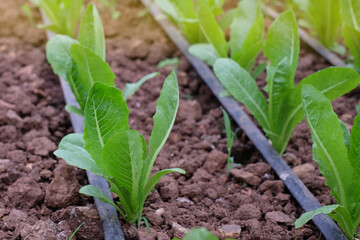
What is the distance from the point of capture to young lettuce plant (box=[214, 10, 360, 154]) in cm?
194

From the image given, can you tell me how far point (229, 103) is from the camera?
7.93 ft

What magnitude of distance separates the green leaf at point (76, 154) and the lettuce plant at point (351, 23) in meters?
1.58

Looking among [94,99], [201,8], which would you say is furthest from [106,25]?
[94,99]

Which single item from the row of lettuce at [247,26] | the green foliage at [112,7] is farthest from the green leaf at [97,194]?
the green foliage at [112,7]

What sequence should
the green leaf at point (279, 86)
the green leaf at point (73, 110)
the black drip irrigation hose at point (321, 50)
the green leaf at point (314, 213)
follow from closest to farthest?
the green leaf at point (314, 213)
the green leaf at point (279, 86)
the green leaf at point (73, 110)
the black drip irrigation hose at point (321, 50)

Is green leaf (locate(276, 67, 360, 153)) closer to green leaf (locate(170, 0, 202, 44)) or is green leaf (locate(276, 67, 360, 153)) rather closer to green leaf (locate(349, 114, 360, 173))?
green leaf (locate(349, 114, 360, 173))

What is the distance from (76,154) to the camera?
5.32 ft

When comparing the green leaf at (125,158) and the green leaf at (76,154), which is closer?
the green leaf at (125,158)

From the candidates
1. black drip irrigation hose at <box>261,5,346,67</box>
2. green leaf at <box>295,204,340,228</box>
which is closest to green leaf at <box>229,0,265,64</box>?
black drip irrigation hose at <box>261,5,346,67</box>

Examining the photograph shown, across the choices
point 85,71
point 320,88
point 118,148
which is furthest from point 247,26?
point 118,148

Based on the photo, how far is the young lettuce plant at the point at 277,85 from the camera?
1.94 meters

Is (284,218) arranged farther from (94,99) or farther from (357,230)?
(94,99)

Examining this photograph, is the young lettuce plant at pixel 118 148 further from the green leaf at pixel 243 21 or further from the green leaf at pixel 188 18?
the green leaf at pixel 188 18

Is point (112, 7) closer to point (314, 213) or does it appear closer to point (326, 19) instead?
point (326, 19)
